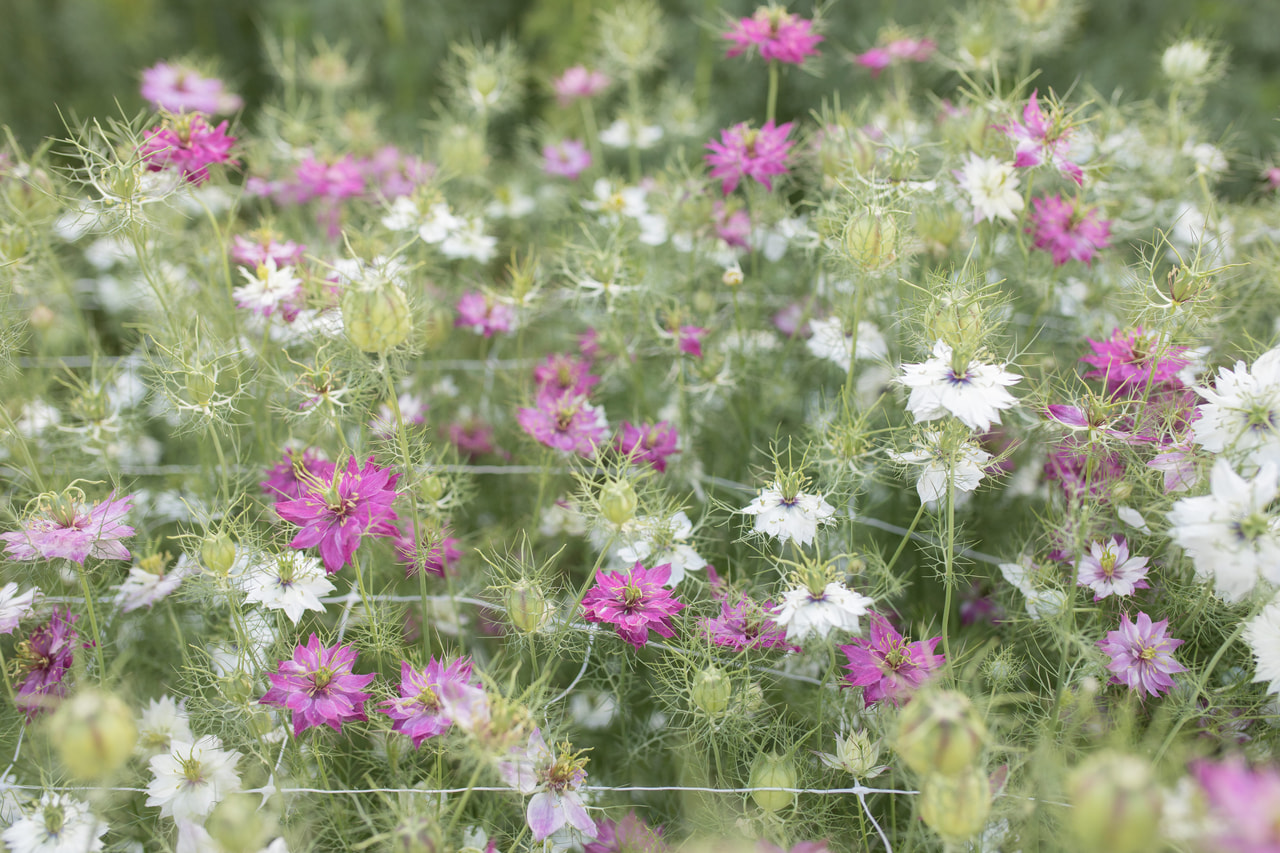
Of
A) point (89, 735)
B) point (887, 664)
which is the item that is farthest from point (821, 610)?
point (89, 735)

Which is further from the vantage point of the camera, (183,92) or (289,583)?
(183,92)

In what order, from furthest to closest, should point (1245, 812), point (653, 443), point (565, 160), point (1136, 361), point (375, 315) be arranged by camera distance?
point (565, 160)
point (653, 443)
point (1136, 361)
point (375, 315)
point (1245, 812)

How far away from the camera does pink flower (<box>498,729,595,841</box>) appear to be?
2.54 ft

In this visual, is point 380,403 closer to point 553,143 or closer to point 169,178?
point 169,178

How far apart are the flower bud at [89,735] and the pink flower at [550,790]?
1.01 feet

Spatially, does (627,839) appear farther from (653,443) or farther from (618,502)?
(653,443)

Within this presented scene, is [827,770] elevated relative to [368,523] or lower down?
lower down

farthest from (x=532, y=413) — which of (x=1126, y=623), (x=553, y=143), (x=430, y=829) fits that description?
(x=553, y=143)

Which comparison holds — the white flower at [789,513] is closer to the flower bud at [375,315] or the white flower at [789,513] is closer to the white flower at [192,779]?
the flower bud at [375,315]

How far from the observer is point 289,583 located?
0.88m

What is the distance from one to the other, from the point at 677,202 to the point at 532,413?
45 centimetres

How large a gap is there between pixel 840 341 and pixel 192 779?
33.7 inches

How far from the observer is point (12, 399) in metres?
1.21

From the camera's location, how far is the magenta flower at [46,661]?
0.91m
